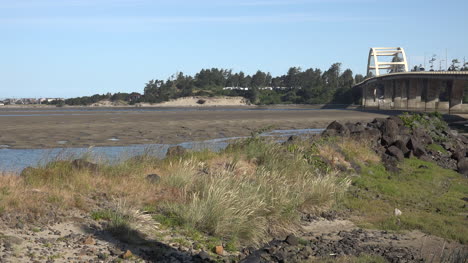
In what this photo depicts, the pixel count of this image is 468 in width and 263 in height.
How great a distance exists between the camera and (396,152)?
24.8 meters

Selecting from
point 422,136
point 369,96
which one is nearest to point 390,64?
point 369,96

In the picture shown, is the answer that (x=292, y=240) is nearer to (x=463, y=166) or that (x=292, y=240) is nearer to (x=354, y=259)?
(x=354, y=259)

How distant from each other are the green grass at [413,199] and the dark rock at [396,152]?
38 cm

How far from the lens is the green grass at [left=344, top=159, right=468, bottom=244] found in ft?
44.9

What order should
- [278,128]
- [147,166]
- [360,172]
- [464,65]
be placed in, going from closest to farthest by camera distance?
1. [147,166]
2. [360,172]
3. [278,128]
4. [464,65]

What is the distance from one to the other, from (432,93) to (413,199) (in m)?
78.5

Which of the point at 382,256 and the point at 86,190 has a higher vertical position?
the point at 86,190

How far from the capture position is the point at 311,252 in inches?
417

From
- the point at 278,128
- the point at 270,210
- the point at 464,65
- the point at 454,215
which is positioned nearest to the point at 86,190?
the point at 270,210

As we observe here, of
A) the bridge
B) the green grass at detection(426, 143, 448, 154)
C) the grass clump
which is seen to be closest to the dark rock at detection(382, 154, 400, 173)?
the grass clump

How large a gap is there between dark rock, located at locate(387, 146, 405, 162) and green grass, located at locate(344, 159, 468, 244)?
38 centimetres

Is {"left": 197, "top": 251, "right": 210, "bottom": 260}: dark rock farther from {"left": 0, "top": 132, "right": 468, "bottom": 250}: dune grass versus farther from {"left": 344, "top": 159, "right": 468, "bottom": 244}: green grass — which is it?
{"left": 344, "top": 159, "right": 468, "bottom": 244}: green grass

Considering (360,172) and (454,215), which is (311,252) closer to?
(454,215)

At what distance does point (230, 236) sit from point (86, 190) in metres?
3.13
